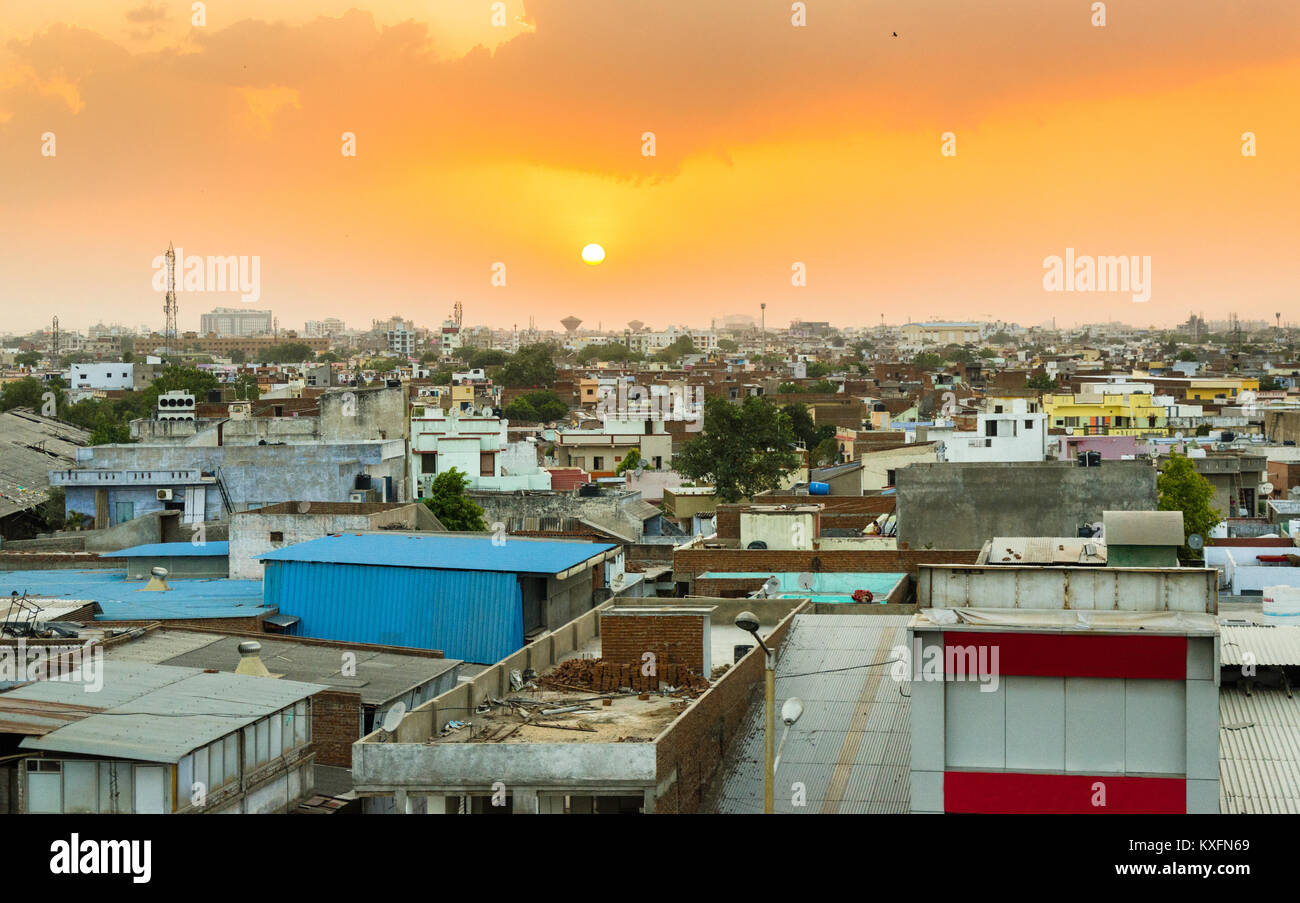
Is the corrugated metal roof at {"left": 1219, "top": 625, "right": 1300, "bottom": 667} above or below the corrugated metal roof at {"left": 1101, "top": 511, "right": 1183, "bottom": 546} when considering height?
below

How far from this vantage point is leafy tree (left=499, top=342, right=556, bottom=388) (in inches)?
3656

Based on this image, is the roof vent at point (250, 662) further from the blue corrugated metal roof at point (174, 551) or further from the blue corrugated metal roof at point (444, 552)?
the blue corrugated metal roof at point (174, 551)

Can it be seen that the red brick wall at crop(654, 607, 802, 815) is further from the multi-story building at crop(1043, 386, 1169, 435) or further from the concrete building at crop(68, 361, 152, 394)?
the concrete building at crop(68, 361, 152, 394)

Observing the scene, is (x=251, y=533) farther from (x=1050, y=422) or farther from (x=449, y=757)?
(x=1050, y=422)

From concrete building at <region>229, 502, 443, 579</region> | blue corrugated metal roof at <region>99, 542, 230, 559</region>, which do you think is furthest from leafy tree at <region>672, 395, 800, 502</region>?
blue corrugated metal roof at <region>99, 542, 230, 559</region>

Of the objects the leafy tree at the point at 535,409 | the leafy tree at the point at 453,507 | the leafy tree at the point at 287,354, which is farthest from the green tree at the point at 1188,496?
the leafy tree at the point at 287,354

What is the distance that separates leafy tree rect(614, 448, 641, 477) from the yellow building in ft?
50.3

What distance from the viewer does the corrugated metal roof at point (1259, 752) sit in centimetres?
825

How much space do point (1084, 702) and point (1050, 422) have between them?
43.2 metres

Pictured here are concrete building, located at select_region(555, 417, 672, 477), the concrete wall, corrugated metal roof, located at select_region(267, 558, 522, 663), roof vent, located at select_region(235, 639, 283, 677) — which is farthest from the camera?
concrete building, located at select_region(555, 417, 672, 477)

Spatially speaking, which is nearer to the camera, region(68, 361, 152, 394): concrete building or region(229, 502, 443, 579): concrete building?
region(229, 502, 443, 579): concrete building

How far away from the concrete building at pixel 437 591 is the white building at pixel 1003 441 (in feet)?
47.4

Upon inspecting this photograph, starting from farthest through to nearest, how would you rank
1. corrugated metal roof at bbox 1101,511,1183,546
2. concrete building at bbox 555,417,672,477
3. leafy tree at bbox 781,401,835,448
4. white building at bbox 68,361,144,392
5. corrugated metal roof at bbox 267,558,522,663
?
white building at bbox 68,361,144,392
leafy tree at bbox 781,401,835,448
concrete building at bbox 555,417,672,477
corrugated metal roof at bbox 267,558,522,663
corrugated metal roof at bbox 1101,511,1183,546

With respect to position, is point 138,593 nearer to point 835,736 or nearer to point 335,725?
point 335,725
